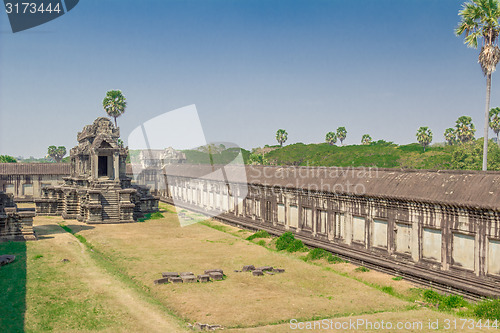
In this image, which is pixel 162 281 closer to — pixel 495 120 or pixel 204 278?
pixel 204 278

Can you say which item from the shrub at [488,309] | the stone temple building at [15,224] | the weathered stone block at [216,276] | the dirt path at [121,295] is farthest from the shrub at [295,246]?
the stone temple building at [15,224]

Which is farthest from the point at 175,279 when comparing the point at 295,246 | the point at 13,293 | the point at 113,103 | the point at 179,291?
the point at 113,103

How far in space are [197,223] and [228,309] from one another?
24582mm

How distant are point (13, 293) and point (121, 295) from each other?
174 inches

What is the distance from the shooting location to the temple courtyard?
47.5 ft

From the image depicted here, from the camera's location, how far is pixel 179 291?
713 inches

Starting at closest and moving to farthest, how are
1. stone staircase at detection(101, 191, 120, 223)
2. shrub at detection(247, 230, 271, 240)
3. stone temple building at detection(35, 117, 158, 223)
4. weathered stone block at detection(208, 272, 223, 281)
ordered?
weathered stone block at detection(208, 272, 223, 281), shrub at detection(247, 230, 271, 240), stone staircase at detection(101, 191, 120, 223), stone temple building at detection(35, 117, 158, 223)

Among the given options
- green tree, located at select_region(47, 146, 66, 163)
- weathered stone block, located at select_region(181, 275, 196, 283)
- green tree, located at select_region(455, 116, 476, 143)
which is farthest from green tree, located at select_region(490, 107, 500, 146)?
green tree, located at select_region(47, 146, 66, 163)

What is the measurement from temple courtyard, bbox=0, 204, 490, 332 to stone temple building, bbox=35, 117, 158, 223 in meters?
10.5

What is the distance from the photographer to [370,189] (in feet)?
73.8

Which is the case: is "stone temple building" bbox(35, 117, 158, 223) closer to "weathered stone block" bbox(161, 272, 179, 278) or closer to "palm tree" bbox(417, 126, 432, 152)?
"weathered stone block" bbox(161, 272, 179, 278)

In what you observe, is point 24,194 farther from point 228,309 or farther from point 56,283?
point 228,309

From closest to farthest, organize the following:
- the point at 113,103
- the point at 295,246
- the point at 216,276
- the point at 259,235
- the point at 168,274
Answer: the point at 168,274 < the point at 216,276 < the point at 295,246 < the point at 259,235 < the point at 113,103

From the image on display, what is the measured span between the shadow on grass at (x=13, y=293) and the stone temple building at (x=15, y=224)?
339cm
